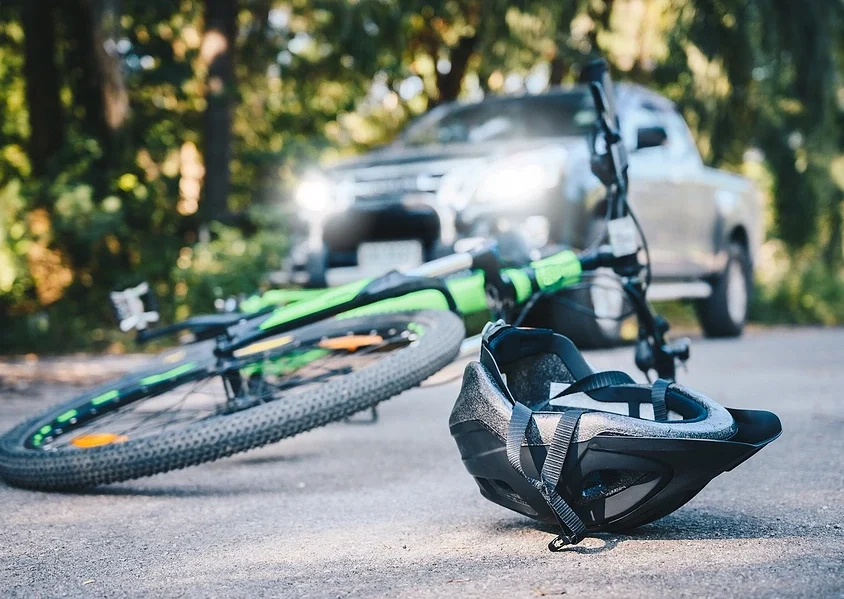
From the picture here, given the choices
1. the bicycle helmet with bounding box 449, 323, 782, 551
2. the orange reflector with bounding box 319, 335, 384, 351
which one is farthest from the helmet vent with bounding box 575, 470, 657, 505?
the orange reflector with bounding box 319, 335, 384, 351

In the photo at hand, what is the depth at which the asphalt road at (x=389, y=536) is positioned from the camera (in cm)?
242

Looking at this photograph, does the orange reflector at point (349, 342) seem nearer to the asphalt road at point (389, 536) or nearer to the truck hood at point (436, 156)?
the asphalt road at point (389, 536)

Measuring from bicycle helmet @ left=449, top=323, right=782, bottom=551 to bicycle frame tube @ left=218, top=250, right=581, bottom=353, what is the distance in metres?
1.03

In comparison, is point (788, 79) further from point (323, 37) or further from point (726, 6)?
point (323, 37)

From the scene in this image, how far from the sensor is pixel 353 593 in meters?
2.37

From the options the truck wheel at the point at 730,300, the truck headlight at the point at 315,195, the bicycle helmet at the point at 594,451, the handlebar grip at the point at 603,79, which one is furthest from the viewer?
the truck wheel at the point at 730,300

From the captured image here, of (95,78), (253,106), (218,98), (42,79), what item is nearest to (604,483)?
(218,98)

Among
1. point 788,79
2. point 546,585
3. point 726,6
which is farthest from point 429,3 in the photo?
point 546,585

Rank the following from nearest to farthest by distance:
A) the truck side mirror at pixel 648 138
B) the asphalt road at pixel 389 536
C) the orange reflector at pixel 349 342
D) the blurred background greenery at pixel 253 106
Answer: the asphalt road at pixel 389 536
the orange reflector at pixel 349 342
the truck side mirror at pixel 648 138
the blurred background greenery at pixel 253 106

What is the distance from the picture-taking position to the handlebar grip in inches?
168

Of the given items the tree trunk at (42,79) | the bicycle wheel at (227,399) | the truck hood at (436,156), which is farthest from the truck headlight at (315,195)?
the tree trunk at (42,79)

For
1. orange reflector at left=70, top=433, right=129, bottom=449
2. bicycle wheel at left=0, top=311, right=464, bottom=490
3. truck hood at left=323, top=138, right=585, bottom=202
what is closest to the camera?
bicycle wheel at left=0, top=311, right=464, bottom=490

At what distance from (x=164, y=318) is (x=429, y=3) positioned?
456 cm

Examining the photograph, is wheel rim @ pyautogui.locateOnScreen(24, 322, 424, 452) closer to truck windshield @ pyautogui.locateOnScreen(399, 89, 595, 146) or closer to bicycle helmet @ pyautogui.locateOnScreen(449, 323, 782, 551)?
bicycle helmet @ pyautogui.locateOnScreen(449, 323, 782, 551)
